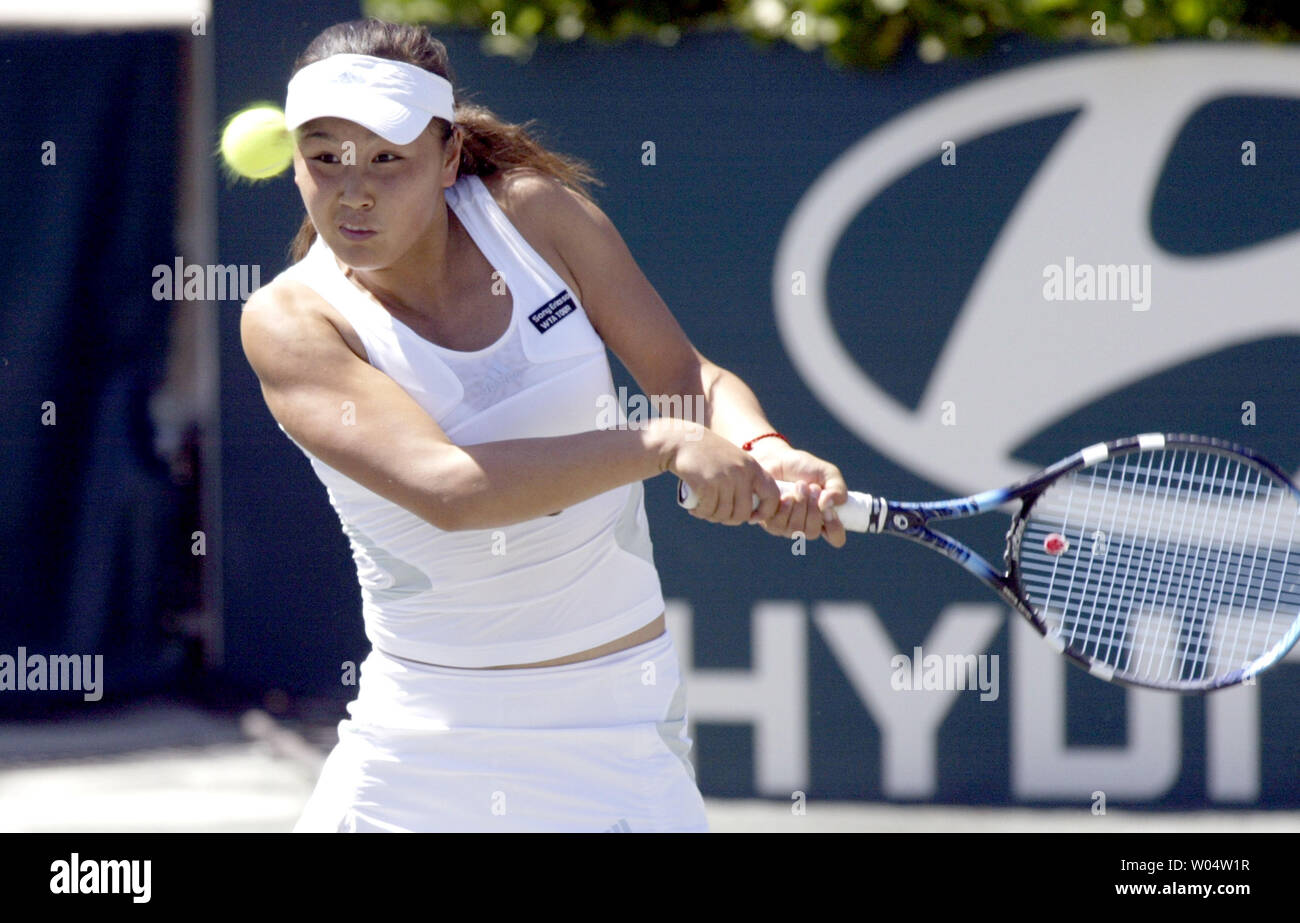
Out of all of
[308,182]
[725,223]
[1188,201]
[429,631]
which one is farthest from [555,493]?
[1188,201]

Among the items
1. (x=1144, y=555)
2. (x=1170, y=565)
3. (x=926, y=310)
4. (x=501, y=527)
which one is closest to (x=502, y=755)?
(x=501, y=527)

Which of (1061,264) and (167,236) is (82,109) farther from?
(1061,264)

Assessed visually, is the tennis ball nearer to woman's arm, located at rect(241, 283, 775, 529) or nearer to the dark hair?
the dark hair

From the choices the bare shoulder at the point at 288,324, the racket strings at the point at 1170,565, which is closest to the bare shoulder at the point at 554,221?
the bare shoulder at the point at 288,324

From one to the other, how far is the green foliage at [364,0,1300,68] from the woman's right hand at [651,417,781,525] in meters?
2.11

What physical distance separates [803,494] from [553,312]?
0.39m

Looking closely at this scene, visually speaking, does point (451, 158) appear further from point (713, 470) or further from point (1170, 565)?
point (1170, 565)

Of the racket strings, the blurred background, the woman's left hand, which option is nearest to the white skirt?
the woman's left hand

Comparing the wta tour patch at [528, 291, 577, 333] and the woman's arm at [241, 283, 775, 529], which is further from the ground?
the wta tour patch at [528, 291, 577, 333]

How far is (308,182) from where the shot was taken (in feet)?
6.28

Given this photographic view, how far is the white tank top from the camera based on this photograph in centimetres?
196

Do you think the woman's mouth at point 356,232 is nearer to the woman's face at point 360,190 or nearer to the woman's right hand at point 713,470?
the woman's face at point 360,190

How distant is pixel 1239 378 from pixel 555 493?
8.22 feet

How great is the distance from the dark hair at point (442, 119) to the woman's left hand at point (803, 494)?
0.43 metres
